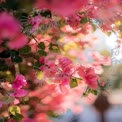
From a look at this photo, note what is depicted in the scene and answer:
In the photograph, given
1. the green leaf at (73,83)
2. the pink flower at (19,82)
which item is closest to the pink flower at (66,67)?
the green leaf at (73,83)

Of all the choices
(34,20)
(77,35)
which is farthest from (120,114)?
(34,20)

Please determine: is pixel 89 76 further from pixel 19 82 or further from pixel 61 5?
pixel 61 5

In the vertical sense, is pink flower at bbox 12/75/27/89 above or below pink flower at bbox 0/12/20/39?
above

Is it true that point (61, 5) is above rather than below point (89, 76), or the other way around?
below

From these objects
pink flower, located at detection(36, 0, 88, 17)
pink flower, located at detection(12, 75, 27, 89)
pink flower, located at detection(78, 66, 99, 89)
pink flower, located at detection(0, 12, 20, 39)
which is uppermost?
pink flower, located at detection(78, 66, 99, 89)

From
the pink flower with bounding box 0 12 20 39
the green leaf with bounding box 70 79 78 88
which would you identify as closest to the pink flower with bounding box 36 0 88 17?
the pink flower with bounding box 0 12 20 39

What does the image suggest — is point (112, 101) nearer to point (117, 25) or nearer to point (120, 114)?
point (120, 114)

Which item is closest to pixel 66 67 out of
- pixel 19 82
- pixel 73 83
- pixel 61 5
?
pixel 73 83

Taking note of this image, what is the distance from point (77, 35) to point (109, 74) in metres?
0.29

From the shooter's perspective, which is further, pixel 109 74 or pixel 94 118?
pixel 94 118

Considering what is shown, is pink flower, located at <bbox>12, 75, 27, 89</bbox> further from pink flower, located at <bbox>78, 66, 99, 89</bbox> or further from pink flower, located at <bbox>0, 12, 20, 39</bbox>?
pink flower, located at <bbox>0, 12, 20, 39</bbox>

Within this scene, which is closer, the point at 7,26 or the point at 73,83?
the point at 7,26

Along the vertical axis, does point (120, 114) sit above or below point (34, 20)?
above

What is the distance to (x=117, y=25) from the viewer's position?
156 cm
